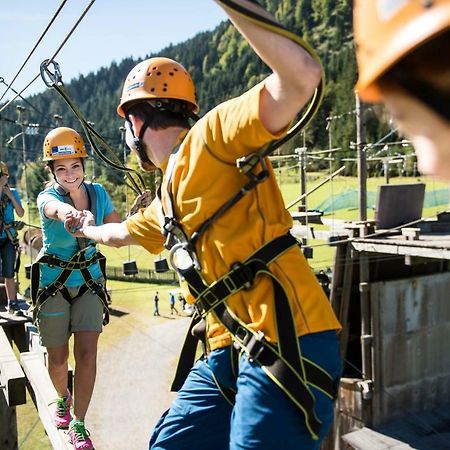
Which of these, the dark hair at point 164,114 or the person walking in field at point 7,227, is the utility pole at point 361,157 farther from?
the dark hair at point 164,114

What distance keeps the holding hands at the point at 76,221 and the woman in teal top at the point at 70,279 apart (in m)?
0.66

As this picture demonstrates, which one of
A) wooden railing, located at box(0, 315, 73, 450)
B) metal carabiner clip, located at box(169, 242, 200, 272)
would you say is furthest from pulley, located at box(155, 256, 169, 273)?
metal carabiner clip, located at box(169, 242, 200, 272)

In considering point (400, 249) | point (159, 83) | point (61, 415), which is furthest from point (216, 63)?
point (159, 83)

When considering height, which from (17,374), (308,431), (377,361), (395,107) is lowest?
Answer: (377,361)

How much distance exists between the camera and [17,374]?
3.83 meters

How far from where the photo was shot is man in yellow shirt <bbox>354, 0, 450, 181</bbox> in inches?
27.5

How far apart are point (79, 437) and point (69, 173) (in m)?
1.52

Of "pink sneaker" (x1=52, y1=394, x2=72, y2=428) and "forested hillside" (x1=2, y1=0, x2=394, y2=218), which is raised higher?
"forested hillside" (x1=2, y1=0, x2=394, y2=218)

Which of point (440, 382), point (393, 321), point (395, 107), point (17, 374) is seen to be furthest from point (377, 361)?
point (395, 107)

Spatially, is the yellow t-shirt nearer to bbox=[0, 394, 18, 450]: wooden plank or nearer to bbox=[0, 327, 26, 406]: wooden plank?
bbox=[0, 327, 26, 406]: wooden plank

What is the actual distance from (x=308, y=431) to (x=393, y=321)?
7737 millimetres

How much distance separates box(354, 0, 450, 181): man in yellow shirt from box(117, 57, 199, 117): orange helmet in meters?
1.26

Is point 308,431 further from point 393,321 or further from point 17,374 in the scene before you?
point 393,321

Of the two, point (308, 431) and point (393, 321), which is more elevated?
point (308, 431)
